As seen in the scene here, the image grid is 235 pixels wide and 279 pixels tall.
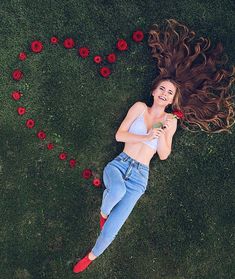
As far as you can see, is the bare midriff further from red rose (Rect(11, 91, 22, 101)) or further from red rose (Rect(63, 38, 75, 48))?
red rose (Rect(11, 91, 22, 101))

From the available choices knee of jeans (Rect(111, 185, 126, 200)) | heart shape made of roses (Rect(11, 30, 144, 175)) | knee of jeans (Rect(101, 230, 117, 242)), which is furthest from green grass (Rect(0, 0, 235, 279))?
knee of jeans (Rect(111, 185, 126, 200))

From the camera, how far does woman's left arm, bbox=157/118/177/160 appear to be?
7.41 m

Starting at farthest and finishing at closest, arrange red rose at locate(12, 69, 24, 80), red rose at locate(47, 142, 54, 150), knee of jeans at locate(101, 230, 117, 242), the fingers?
1. red rose at locate(47, 142, 54, 150)
2. red rose at locate(12, 69, 24, 80)
3. knee of jeans at locate(101, 230, 117, 242)
4. the fingers

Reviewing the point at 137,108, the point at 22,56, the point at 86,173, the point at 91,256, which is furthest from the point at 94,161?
the point at 22,56

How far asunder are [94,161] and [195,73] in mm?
2332

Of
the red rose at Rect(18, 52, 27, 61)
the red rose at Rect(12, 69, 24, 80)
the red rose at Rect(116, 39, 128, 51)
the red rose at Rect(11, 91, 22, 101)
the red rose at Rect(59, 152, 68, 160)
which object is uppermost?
the red rose at Rect(116, 39, 128, 51)

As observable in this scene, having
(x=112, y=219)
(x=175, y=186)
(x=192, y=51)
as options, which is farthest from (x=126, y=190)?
(x=192, y=51)

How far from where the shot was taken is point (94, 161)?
7.96m

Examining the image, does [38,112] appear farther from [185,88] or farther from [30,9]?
[185,88]

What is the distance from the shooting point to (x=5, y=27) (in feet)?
25.5

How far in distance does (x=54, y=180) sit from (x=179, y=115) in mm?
2463

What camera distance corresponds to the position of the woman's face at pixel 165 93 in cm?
732

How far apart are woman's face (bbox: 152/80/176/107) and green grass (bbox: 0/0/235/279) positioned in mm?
552

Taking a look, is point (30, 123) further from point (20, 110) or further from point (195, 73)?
point (195, 73)
